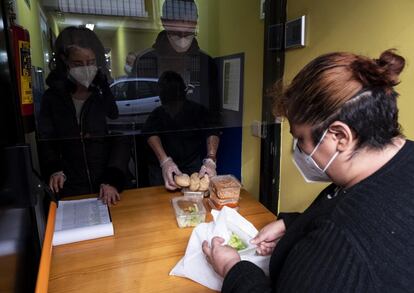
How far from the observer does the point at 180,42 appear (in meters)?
1.33

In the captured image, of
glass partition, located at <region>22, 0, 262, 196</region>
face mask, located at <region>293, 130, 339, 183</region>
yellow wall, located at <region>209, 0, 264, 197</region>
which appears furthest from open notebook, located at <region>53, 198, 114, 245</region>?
yellow wall, located at <region>209, 0, 264, 197</region>

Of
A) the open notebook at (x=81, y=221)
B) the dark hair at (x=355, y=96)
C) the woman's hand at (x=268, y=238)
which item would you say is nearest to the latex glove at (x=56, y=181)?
the open notebook at (x=81, y=221)

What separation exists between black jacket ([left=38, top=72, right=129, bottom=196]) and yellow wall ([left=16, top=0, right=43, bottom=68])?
8 centimetres

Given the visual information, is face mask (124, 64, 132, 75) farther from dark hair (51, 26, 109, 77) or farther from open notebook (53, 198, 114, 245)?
open notebook (53, 198, 114, 245)

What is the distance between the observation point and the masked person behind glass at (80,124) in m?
1.19

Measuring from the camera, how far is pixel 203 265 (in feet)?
2.63

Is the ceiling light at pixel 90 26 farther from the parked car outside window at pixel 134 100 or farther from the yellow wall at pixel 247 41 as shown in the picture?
the yellow wall at pixel 247 41

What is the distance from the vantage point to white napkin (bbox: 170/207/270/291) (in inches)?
30.7

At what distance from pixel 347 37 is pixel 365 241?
82 centimetres

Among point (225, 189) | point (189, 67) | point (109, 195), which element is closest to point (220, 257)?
point (225, 189)

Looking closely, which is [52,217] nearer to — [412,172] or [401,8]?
[412,172]

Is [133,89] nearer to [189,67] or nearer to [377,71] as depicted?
[189,67]

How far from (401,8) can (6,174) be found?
107cm

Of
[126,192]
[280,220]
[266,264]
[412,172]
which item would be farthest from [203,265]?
[126,192]
